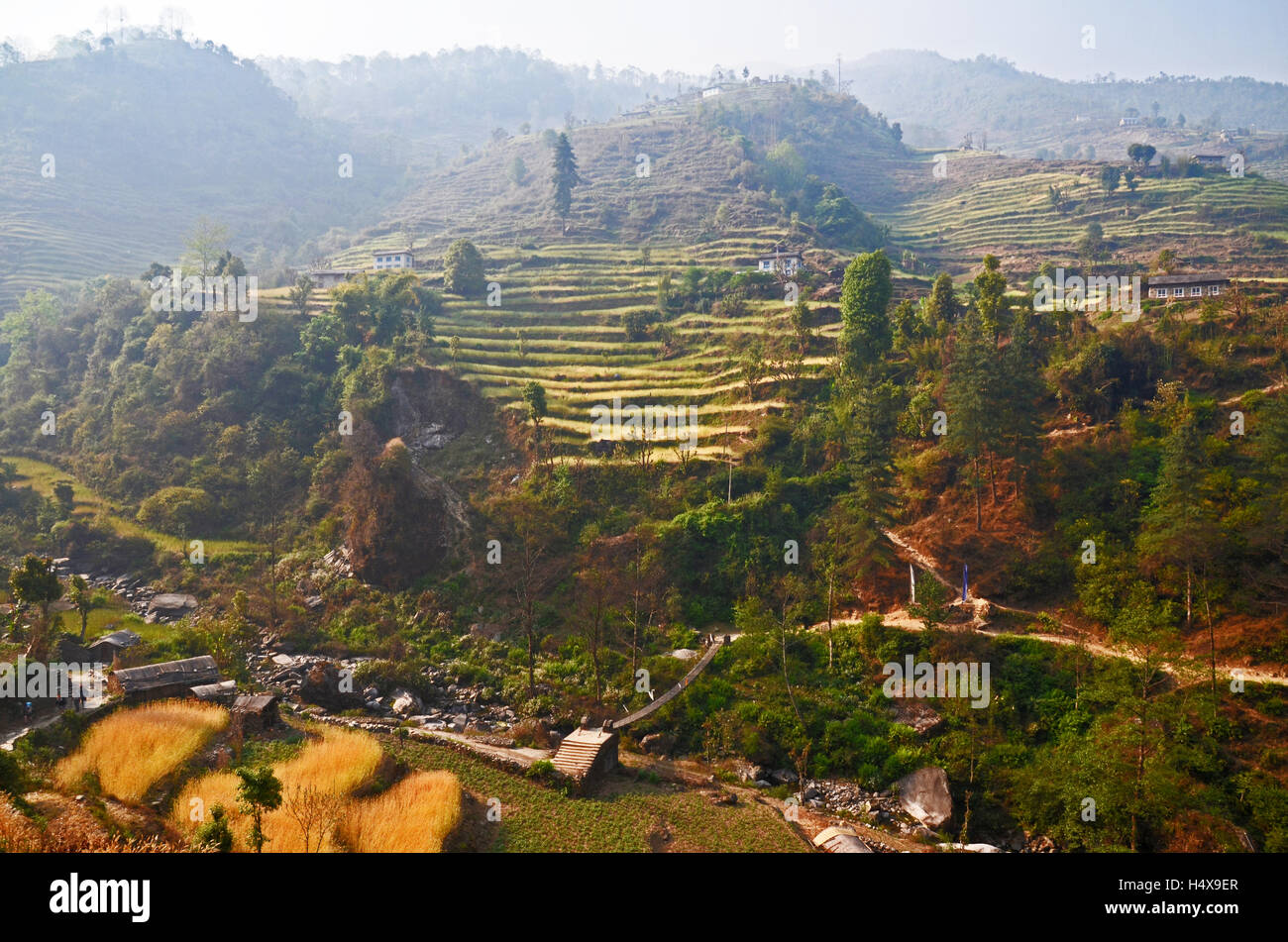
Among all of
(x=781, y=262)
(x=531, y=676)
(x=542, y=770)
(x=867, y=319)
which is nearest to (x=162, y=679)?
(x=531, y=676)

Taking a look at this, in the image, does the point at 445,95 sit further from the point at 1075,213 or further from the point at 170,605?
the point at 170,605

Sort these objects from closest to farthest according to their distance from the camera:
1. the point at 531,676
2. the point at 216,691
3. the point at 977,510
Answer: the point at 216,691 < the point at 531,676 < the point at 977,510

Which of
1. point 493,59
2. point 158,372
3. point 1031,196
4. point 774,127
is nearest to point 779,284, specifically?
point 158,372

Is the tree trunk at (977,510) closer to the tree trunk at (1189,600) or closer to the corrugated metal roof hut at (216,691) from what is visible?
the tree trunk at (1189,600)

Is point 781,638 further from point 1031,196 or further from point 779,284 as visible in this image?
point 1031,196

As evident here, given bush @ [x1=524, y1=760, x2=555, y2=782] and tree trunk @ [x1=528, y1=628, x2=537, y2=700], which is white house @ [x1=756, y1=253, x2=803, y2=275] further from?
bush @ [x1=524, y1=760, x2=555, y2=782]
